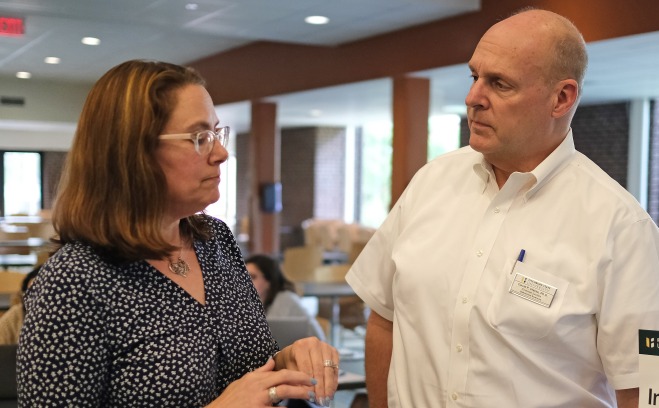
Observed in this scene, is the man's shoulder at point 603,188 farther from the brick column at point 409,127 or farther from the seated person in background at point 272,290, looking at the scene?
the brick column at point 409,127

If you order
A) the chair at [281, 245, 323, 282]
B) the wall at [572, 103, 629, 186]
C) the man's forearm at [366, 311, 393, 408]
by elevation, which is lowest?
the chair at [281, 245, 323, 282]

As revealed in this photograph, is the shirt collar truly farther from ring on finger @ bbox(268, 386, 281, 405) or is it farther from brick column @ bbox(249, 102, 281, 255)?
brick column @ bbox(249, 102, 281, 255)

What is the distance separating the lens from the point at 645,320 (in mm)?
1727

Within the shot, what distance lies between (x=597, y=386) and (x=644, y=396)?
0.35 meters

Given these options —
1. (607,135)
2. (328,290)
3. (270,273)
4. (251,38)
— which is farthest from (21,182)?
(270,273)

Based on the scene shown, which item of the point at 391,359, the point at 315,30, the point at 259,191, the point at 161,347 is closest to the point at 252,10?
the point at 315,30

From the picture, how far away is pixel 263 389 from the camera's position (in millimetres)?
1546

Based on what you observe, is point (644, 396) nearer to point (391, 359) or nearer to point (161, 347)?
point (391, 359)

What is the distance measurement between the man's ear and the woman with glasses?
30.6 inches

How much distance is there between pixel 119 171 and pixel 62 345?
34cm

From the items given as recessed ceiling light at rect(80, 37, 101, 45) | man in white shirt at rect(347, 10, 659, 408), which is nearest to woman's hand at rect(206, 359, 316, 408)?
man in white shirt at rect(347, 10, 659, 408)

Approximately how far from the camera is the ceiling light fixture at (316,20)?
7648 millimetres

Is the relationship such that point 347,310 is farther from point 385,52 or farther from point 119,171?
point 119,171

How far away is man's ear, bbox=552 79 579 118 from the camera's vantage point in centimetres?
189
